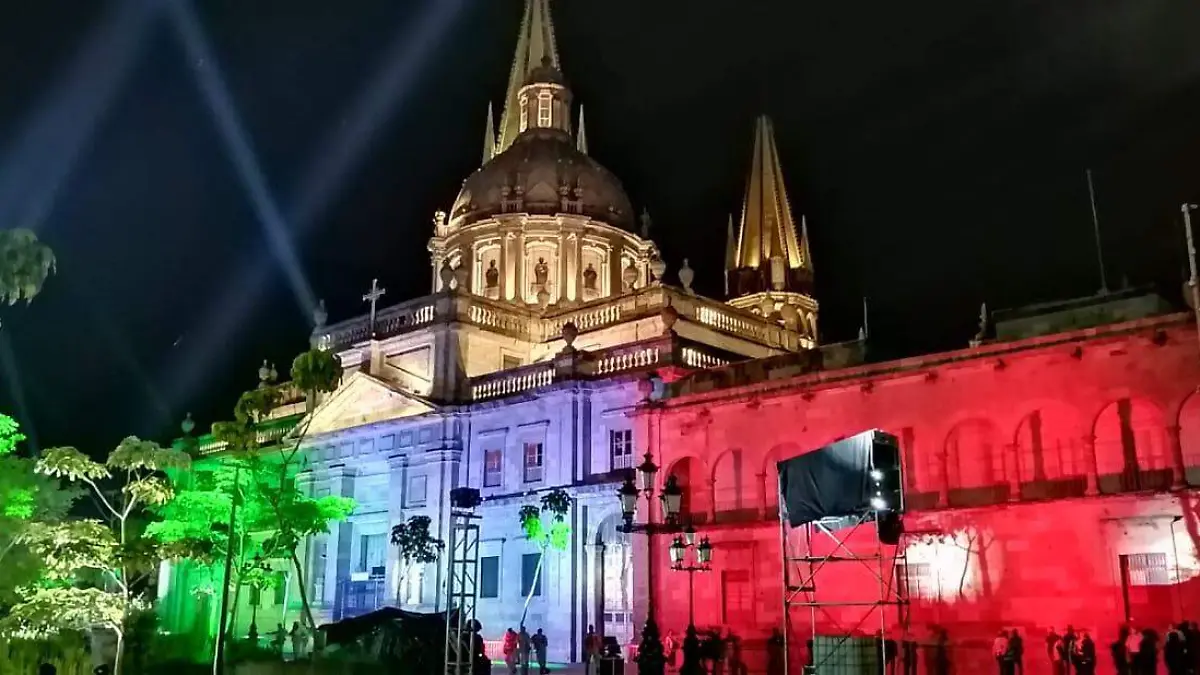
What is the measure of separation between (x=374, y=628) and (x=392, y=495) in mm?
17515

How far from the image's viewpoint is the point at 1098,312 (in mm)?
28812

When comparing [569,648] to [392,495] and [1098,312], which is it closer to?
[392,495]

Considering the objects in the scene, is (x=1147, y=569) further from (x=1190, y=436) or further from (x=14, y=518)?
(x=14, y=518)

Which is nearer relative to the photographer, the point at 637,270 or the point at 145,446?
the point at 145,446

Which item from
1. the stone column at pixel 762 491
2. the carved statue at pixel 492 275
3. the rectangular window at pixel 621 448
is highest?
the carved statue at pixel 492 275

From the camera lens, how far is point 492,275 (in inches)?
1959

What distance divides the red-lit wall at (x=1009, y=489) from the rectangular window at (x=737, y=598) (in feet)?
0.14

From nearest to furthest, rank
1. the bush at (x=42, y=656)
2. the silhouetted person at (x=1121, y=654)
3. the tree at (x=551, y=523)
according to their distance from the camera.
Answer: the bush at (x=42, y=656), the silhouetted person at (x=1121, y=654), the tree at (x=551, y=523)

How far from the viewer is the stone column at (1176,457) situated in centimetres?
2308

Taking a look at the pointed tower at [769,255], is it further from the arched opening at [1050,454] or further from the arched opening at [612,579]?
the arched opening at [1050,454]

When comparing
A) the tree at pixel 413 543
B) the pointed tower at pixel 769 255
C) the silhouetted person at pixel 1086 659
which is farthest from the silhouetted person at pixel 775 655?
the pointed tower at pixel 769 255

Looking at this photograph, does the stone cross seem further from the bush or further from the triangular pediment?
the bush

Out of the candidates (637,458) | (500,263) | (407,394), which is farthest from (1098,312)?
(500,263)

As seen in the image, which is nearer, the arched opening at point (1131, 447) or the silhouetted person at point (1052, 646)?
the silhouetted person at point (1052, 646)
